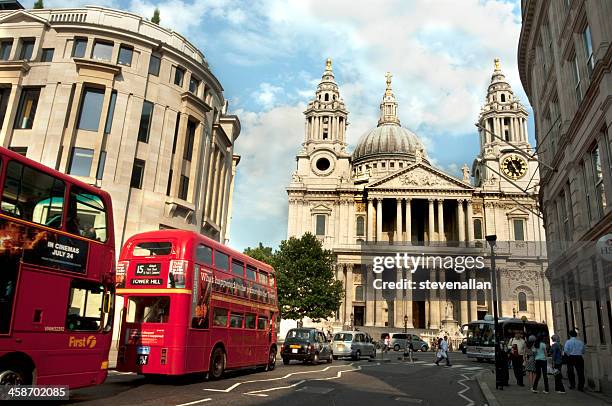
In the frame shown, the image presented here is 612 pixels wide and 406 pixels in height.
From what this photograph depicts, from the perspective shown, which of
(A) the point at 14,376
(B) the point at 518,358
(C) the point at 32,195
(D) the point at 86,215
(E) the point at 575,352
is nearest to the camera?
(A) the point at 14,376

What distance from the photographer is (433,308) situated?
6344cm

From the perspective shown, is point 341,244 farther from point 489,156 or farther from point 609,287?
point 609,287

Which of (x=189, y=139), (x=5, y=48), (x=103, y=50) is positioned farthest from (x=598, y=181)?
(x=5, y=48)

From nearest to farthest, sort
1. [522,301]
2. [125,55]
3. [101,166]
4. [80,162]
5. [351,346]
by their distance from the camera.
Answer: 1. [80,162]
2. [101,166]
3. [125,55]
4. [351,346]
5. [522,301]


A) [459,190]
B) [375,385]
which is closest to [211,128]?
[375,385]

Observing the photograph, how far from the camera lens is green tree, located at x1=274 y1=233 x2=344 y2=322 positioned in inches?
1960

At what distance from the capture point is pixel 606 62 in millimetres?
12008

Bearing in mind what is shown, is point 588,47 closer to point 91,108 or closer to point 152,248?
point 152,248

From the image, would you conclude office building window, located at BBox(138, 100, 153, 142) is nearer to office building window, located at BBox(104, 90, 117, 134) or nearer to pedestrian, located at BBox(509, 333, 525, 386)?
office building window, located at BBox(104, 90, 117, 134)

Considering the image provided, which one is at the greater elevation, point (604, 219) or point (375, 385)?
point (604, 219)

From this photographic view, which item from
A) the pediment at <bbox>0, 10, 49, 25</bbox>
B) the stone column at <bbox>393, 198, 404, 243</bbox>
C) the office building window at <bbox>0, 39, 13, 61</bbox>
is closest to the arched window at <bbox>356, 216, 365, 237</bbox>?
the stone column at <bbox>393, 198, 404, 243</bbox>

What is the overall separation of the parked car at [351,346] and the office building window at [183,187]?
14045 mm

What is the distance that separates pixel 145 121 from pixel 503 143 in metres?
61.4

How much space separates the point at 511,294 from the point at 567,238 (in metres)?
48.2
